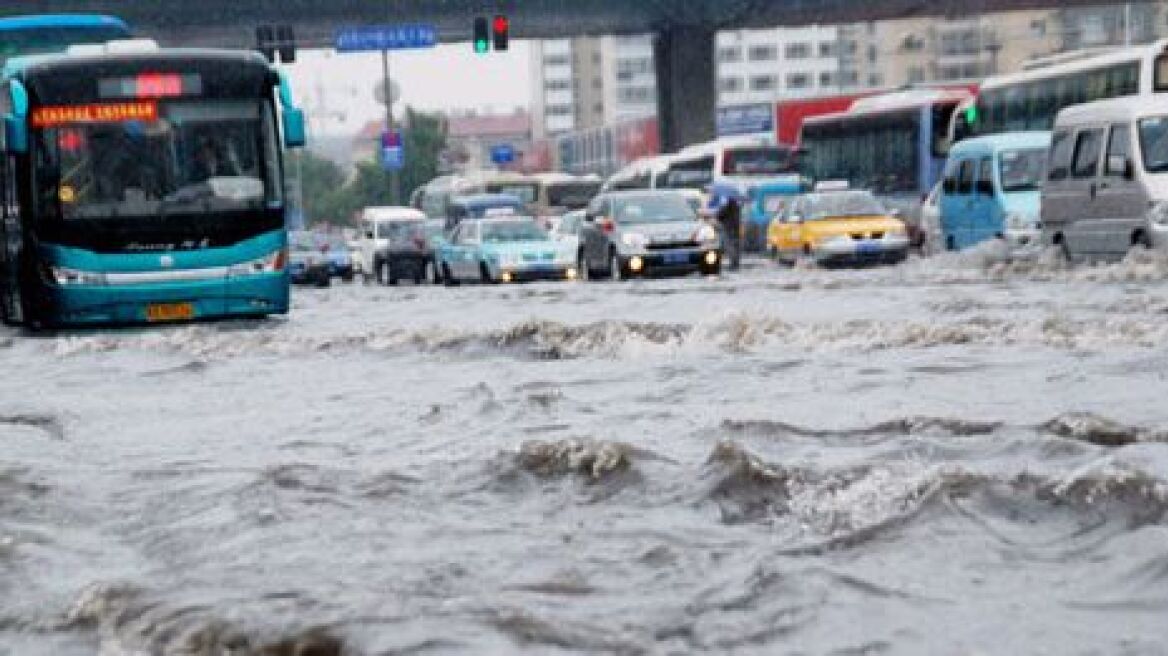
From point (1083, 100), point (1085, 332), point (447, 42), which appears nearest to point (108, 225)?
point (1085, 332)

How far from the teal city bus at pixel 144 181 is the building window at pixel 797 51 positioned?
152041 millimetres

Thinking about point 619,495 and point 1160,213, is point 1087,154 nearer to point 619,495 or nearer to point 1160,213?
point 1160,213

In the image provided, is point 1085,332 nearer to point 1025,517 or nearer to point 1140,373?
point 1140,373

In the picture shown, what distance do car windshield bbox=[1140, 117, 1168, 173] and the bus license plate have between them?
31.1ft

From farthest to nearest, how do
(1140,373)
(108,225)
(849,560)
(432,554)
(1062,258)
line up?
(1062,258), (108,225), (1140,373), (432,554), (849,560)

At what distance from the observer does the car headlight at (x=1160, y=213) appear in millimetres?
20078

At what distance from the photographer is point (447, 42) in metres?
59.4

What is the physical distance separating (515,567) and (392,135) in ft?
235

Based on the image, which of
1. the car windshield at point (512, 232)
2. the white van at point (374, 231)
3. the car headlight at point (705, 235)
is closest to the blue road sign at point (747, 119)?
the white van at point (374, 231)

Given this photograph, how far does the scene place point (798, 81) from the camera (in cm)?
17162

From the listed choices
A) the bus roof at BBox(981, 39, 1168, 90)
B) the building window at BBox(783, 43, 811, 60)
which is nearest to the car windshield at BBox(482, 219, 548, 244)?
the bus roof at BBox(981, 39, 1168, 90)

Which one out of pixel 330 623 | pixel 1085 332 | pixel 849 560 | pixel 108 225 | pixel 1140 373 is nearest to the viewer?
pixel 330 623

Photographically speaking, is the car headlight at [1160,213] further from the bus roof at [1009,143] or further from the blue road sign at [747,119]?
the blue road sign at [747,119]

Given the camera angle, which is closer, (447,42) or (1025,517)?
(1025,517)
